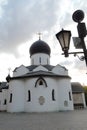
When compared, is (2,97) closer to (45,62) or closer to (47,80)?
(45,62)

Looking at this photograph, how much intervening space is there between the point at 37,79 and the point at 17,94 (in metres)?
4.34

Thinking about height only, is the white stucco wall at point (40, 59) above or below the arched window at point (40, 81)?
above

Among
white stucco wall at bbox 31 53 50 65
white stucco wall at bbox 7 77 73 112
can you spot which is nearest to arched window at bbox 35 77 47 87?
white stucco wall at bbox 7 77 73 112

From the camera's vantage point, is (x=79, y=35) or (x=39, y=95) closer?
(x=79, y=35)

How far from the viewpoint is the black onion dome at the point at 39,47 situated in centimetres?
3419

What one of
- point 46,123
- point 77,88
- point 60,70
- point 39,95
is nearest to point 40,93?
point 39,95

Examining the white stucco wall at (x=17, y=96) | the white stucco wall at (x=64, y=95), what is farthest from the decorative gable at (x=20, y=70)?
the white stucco wall at (x=64, y=95)

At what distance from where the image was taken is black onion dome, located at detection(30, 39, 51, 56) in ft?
112

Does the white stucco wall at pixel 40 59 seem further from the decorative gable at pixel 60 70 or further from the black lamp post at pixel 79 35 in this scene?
the black lamp post at pixel 79 35

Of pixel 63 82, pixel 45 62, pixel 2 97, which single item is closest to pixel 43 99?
pixel 63 82

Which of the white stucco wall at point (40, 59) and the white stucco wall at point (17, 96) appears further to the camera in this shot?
the white stucco wall at point (40, 59)

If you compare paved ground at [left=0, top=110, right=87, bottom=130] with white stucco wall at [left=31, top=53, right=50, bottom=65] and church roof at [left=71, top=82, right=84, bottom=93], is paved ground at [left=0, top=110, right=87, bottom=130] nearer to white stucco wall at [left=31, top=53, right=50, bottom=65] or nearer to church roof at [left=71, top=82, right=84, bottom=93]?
white stucco wall at [left=31, top=53, right=50, bottom=65]

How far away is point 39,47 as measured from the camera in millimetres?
34281

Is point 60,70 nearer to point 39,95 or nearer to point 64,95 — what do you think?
point 64,95
